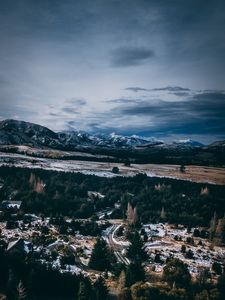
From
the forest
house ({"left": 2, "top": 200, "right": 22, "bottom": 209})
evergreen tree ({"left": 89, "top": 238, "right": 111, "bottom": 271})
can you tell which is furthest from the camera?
the forest

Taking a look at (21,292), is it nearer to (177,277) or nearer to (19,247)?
(19,247)

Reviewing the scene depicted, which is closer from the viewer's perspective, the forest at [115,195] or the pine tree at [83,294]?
the pine tree at [83,294]

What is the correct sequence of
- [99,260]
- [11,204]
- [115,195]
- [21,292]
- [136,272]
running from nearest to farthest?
[21,292] → [136,272] → [99,260] → [11,204] → [115,195]

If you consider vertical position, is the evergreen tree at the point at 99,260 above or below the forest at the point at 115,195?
below

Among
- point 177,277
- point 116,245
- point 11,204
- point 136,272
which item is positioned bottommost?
point 116,245

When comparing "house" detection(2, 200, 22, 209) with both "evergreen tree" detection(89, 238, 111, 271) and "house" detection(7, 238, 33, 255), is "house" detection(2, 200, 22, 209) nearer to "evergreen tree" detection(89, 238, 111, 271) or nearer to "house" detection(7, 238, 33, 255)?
"house" detection(7, 238, 33, 255)

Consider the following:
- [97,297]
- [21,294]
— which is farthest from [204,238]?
[21,294]

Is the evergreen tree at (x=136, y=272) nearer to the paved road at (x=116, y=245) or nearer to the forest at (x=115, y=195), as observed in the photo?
the paved road at (x=116, y=245)

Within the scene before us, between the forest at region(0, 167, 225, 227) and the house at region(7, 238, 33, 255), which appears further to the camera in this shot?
the forest at region(0, 167, 225, 227)

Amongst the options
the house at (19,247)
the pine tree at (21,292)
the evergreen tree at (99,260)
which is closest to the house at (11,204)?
the house at (19,247)

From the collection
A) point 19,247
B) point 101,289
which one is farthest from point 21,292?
point 19,247

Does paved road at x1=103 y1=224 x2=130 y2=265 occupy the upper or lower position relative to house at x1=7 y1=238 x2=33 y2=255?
lower

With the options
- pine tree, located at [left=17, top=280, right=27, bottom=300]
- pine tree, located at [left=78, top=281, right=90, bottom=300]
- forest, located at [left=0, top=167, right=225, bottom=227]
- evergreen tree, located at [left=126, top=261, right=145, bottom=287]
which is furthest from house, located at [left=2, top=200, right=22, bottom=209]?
pine tree, located at [left=78, top=281, right=90, bottom=300]

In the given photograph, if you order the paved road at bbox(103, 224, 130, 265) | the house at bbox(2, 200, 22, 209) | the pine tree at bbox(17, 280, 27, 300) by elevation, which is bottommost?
the paved road at bbox(103, 224, 130, 265)
